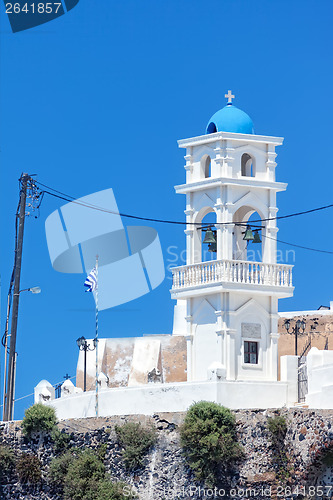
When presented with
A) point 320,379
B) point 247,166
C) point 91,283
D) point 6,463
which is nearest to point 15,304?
point 91,283

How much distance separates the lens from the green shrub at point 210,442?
48.6 meters

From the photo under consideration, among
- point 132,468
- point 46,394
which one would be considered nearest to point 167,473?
point 132,468

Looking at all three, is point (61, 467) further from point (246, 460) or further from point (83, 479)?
point (246, 460)

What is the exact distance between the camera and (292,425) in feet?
159

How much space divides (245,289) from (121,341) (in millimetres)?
8308

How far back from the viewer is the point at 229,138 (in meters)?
53.8

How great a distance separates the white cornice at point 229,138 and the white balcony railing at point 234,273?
3.76 metres

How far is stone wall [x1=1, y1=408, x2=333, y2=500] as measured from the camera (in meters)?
47.9

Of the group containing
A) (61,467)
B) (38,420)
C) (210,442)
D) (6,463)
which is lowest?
(61,467)

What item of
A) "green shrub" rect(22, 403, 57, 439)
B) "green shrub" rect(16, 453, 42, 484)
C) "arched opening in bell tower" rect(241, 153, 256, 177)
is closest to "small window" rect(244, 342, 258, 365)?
"arched opening in bell tower" rect(241, 153, 256, 177)

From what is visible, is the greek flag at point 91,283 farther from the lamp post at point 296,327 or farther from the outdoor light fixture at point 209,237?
the lamp post at point 296,327

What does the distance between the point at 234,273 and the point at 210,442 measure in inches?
261

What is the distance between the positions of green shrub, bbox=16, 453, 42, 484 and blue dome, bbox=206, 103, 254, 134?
1151 centimetres

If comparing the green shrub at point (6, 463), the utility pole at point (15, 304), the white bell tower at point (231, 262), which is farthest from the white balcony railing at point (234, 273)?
the green shrub at point (6, 463)
